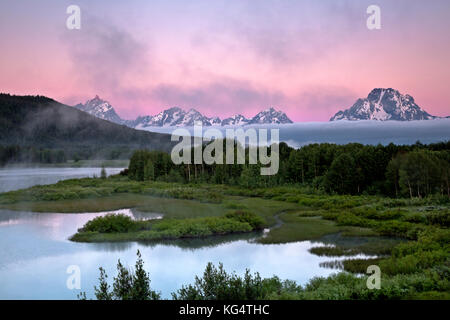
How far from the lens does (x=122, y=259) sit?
708 inches

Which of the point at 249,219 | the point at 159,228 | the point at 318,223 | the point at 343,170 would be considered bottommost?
the point at 318,223

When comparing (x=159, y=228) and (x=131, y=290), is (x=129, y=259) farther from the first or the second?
(x=131, y=290)

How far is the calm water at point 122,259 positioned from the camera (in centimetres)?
1459

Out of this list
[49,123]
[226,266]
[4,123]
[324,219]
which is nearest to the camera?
[226,266]

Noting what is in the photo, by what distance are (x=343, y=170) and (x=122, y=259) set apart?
118 ft

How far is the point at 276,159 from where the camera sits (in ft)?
214

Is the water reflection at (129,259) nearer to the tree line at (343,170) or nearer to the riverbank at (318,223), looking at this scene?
the riverbank at (318,223)

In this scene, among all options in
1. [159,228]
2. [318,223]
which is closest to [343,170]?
[318,223]

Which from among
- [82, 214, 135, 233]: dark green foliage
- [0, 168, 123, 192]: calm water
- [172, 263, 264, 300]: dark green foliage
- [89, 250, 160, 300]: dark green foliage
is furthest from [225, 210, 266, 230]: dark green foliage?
[0, 168, 123, 192]: calm water

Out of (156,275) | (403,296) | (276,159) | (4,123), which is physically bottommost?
(156,275)

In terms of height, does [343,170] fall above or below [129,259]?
above
